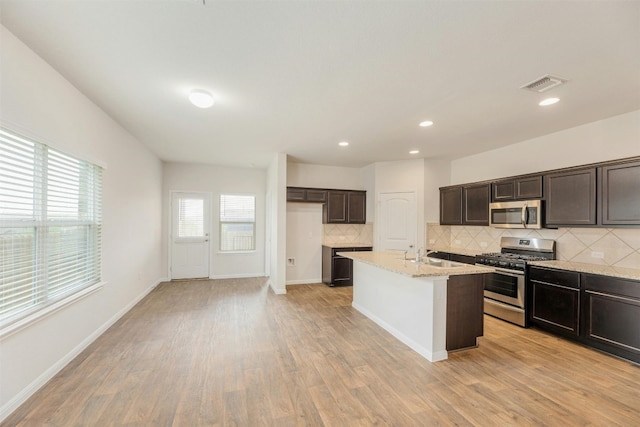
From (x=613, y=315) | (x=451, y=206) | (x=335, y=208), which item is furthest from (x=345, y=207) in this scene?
(x=613, y=315)

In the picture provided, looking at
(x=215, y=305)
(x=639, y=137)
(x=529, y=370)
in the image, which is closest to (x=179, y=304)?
(x=215, y=305)

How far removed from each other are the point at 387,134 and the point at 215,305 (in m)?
3.82

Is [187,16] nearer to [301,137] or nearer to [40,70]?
[40,70]

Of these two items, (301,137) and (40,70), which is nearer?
(40,70)

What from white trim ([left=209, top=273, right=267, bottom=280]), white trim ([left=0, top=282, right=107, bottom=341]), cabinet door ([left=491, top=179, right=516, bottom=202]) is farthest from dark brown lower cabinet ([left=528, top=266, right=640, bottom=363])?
white trim ([left=209, top=273, right=267, bottom=280])

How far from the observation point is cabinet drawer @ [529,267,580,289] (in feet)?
10.00

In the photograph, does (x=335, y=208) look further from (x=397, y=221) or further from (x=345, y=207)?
(x=397, y=221)

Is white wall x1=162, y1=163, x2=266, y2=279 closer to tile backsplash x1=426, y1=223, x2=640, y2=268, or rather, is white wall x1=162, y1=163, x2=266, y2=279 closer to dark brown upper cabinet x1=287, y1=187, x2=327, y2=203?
dark brown upper cabinet x1=287, y1=187, x2=327, y2=203

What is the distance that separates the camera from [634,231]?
3.05m

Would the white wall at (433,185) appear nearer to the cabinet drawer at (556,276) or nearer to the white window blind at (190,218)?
the cabinet drawer at (556,276)

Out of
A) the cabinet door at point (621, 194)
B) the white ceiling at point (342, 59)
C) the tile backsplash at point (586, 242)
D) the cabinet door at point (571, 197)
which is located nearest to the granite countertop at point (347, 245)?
the tile backsplash at point (586, 242)

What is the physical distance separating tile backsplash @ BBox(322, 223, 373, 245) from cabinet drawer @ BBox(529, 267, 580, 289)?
10.5ft

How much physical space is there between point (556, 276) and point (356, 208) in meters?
3.65

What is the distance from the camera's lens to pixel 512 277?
363cm
